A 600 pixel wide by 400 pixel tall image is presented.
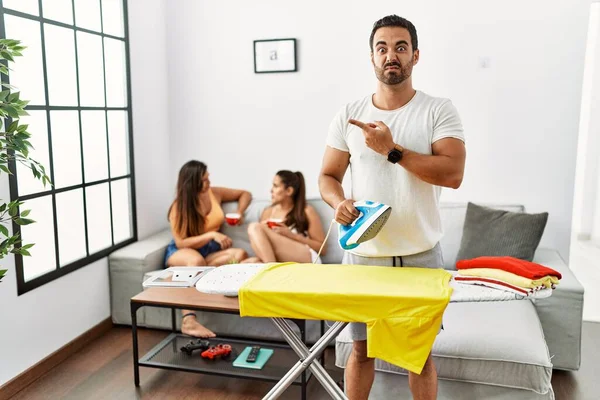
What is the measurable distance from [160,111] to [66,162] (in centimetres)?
110

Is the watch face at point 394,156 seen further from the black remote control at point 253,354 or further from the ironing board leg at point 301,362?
the black remote control at point 253,354

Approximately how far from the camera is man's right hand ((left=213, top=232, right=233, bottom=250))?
3.57 metres

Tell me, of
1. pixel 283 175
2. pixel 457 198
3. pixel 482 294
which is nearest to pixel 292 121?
pixel 283 175

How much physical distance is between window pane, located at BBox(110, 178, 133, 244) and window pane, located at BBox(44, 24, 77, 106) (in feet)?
2.20

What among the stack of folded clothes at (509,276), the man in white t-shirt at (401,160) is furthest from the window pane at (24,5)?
the stack of folded clothes at (509,276)

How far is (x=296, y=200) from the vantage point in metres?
3.56

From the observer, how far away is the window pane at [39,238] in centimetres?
284

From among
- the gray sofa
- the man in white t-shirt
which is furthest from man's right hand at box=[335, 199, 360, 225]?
the gray sofa

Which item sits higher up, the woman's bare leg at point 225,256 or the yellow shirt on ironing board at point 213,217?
the yellow shirt on ironing board at point 213,217

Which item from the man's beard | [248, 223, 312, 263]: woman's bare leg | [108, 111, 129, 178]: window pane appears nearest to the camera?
the man's beard

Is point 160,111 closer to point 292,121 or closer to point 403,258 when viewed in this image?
point 292,121

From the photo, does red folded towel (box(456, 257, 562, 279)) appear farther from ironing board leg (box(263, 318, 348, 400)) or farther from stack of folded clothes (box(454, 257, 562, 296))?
ironing board leg (box(263, 318, 348, 400))

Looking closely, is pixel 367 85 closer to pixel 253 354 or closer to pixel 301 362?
pixel 253 354

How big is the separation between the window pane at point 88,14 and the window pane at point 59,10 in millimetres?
64
